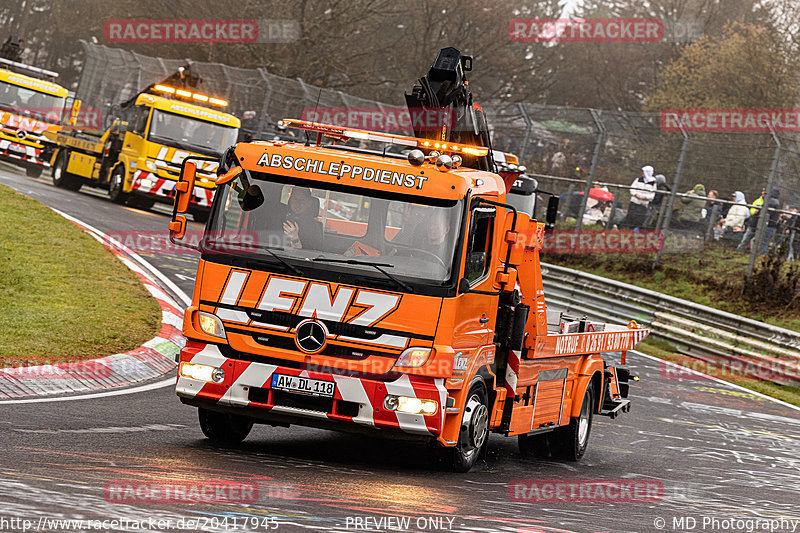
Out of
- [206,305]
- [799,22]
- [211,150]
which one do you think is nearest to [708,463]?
[206,305]

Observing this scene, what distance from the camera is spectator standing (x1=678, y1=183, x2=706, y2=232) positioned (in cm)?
2262

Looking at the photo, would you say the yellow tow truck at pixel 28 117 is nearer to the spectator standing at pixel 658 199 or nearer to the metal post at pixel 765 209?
the spectator standing at pixel 658 199

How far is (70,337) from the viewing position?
11.7 m

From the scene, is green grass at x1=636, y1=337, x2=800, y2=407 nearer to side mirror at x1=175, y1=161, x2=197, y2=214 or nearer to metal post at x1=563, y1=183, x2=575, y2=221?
metal post at x1=563, y1=183, x2=575, y2=221

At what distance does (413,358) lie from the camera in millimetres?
7953

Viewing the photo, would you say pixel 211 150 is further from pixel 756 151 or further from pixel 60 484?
pixel 60 484

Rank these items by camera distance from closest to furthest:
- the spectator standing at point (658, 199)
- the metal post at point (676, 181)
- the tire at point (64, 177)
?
the metal post at point (676, 181) < the spectator standing at point (658, 199) < the tire at point (64, 177)

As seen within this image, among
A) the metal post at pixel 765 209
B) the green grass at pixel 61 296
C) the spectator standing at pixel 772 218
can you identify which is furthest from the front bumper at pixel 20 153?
the spectator standing at pixel 772 218

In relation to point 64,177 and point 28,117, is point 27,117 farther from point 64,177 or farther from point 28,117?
point 64,177

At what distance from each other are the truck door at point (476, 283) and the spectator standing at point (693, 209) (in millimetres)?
14724

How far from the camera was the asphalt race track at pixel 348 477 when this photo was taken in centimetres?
567

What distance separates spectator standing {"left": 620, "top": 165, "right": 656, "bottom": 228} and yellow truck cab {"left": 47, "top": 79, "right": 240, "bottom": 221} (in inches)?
365

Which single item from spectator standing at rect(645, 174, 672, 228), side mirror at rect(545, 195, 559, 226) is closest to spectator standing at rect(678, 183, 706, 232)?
spectator standing at rect(645, 174, 672, 228)

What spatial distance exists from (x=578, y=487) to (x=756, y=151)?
566 inches
